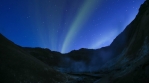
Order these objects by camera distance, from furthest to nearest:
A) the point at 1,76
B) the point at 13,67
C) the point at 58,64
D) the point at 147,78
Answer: the point at 58,64, the point at 13,67, the point at 1,76, the point at 147,78

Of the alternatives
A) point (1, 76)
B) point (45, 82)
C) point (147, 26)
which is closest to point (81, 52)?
point (147, 26)

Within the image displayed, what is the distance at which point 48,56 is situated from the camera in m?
116

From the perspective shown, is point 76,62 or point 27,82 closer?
point 27,82

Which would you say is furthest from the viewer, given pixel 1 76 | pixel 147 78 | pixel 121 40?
pixel 121 40

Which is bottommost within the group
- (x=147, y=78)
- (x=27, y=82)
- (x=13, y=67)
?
(x=147, y=78)

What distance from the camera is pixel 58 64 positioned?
111 metres

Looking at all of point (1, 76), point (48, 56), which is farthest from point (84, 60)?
point (1, 76)

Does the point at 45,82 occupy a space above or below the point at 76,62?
below

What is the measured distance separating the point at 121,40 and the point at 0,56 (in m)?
80.9

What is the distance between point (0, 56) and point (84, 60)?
299 ft

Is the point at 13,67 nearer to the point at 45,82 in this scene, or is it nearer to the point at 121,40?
the point at 45,82

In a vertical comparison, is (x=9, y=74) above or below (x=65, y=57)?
below

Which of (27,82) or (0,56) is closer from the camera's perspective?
(27,82)

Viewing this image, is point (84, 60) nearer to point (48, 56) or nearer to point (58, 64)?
point (58, 64)
